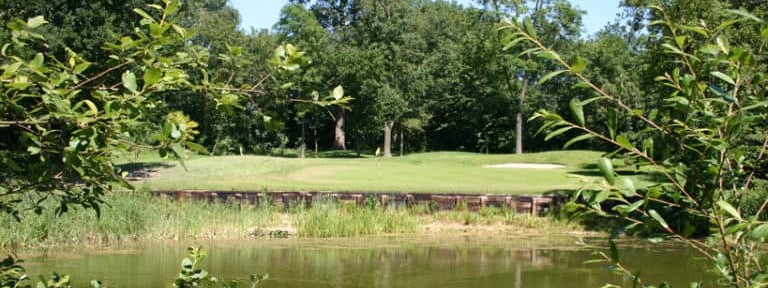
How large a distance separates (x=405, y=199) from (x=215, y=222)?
4.54 metres

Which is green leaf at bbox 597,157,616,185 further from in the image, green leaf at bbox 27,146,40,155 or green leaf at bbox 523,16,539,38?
green leaf at bbox 27,146,40,155

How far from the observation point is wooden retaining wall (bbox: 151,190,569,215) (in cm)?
1733

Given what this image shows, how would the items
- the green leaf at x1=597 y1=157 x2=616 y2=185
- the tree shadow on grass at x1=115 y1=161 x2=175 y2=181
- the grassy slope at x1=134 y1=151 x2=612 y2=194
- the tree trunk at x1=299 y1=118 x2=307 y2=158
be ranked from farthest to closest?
1. the tree trunk at x1=299 y1=118 x2=307 y2=158
2. the tree shadow on grass at x1=115 y1=161 x2=175 y2=181
3. the grassy slope at x1=134 y1=151 x2=612 y2=194
4. the green leaf at x1=597 y1=157 x2=616 y2=185

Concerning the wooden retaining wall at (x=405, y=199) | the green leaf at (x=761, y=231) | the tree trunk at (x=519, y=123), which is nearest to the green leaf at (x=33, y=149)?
the green leaf at (x=761, y=231)

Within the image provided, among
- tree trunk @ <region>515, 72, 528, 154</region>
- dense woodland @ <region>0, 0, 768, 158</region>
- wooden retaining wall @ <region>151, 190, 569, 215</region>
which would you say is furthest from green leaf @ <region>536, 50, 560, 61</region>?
tree trunk @ <region>515, 72, 528, 154</region>

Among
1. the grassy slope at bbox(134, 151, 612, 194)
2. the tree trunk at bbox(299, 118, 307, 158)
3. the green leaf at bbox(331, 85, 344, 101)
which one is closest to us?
the green leaf at bbox(331, 85, 344, 101)

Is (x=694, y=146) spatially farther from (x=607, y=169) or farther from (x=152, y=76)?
(x=152, y=76)

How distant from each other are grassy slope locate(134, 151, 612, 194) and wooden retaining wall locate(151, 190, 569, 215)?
2528 mm

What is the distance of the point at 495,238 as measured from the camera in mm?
15383

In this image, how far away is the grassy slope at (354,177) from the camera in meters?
21.7

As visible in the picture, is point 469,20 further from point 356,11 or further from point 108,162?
point 108,162

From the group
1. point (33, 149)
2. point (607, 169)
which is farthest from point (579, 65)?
point (33, 149)

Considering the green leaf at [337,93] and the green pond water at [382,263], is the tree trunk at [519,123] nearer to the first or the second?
the green pond water at [382,263]

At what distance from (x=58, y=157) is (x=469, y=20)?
39959mm
